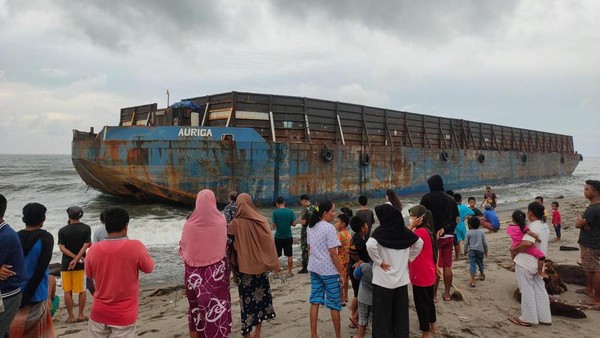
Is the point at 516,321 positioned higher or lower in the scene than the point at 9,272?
lower

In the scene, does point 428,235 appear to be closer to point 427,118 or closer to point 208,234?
point 208,234

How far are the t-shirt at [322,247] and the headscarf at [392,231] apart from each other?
21.8 inches

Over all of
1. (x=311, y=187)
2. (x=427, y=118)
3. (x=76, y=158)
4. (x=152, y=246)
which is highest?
(x=427, y=118)

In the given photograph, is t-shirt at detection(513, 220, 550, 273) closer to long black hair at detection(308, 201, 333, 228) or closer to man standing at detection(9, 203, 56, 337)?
long black hair at detection(308, 201, 333, 228)

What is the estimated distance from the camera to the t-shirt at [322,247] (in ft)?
11.5

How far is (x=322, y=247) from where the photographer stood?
3555 millimetres

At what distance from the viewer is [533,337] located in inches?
141

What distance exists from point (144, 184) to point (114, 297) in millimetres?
11488

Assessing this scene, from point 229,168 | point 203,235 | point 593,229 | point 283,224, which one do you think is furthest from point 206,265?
point 229,168

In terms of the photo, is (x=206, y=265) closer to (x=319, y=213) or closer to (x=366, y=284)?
(x=319, y=213)

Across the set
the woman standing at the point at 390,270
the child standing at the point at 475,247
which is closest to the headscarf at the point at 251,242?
the woman standing at the point at 390,270

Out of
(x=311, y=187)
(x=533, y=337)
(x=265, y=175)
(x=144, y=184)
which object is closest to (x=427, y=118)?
(x=311, y=187)

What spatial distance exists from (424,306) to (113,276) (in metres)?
2.72

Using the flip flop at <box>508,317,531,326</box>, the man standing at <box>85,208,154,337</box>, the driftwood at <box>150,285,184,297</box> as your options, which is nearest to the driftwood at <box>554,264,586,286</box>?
the flip flop at <box>508,317,531,326</box>
